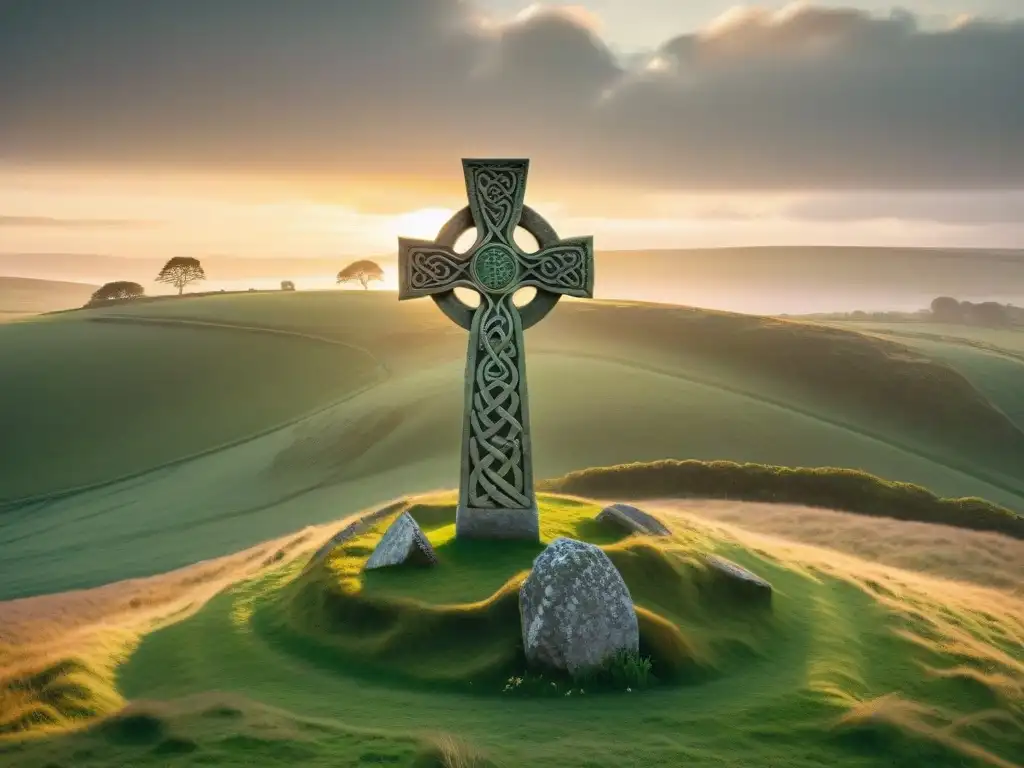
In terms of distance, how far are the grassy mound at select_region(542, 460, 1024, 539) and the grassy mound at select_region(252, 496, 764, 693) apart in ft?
48.0

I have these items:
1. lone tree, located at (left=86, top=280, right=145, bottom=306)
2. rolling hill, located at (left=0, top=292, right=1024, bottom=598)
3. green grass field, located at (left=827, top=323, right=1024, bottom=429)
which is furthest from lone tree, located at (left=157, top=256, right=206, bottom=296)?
green grass field, located at (left=827, top=323, right=1024, bottom=429)

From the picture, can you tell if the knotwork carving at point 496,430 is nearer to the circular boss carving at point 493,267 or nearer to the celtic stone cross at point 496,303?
the celtic stone cross at point 496,303

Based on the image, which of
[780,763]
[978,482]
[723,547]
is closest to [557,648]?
[780,763]

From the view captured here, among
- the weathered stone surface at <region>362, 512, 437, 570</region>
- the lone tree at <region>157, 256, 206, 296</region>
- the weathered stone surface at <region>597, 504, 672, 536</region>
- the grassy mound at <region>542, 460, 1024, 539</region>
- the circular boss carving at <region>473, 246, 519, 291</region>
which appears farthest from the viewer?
the lone tree at <region>157, 256, 206, 296</region>

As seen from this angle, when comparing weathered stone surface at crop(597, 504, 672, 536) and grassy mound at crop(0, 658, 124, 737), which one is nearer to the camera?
grassy mound at crop(0, 658, 124, 737)

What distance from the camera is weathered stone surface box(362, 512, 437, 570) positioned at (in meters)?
16.4

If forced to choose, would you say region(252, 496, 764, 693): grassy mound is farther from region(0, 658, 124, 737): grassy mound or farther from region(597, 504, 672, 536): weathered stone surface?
region(0, 658, 124, 737): grassy mound

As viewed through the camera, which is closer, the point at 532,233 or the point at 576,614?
the point at 576,614

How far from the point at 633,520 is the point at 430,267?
6.78 meters

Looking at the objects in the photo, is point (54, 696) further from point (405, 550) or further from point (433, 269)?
point (433, 269)

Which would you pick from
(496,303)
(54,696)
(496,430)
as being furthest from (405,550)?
(54,696)

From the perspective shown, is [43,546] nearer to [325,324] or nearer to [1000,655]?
[1000,655]

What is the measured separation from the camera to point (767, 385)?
5609 cm

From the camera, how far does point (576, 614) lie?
41.8 ft
